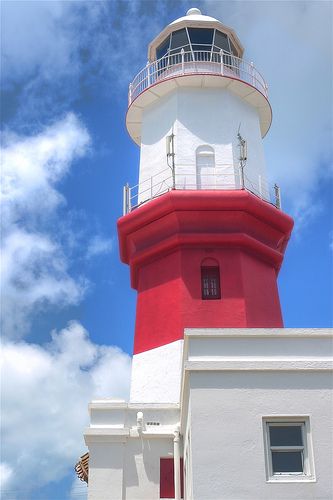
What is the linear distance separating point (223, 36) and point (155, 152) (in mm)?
5362

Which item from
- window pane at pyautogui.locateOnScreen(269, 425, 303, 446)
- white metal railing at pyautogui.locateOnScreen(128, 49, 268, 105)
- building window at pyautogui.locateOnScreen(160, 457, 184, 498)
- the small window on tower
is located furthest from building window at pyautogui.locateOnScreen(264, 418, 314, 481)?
white metal railing at pyautogui.locateOnScreen(128, 49, 268, 105)

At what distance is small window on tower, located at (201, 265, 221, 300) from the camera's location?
18969 mm

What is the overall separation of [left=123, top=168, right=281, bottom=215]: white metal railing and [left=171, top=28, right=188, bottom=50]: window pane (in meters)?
5.36

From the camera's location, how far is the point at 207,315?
1845cm

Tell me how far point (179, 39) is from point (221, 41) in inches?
56.5

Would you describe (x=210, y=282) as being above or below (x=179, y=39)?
below

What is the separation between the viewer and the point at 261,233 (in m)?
20.1

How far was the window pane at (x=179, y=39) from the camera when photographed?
23.9 meters

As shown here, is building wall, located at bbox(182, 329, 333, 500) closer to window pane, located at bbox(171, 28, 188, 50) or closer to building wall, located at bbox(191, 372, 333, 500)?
building wall, located at bbox(191, 372, 333, 500)

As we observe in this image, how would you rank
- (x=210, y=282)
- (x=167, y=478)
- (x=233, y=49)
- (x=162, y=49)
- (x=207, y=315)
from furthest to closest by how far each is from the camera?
1. (x=162, y=49)
2. (x=233, y=49)
3. (x=210, y=282)
4. (x=207, y=315)
5. (x=167, y=478)

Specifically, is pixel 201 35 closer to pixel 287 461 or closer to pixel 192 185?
pixel 192 185

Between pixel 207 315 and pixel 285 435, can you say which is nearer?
pixel 285 435

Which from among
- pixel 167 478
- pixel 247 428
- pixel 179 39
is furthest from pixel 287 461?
pixel 179 39

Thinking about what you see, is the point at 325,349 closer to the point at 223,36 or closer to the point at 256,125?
the point at 256,125
